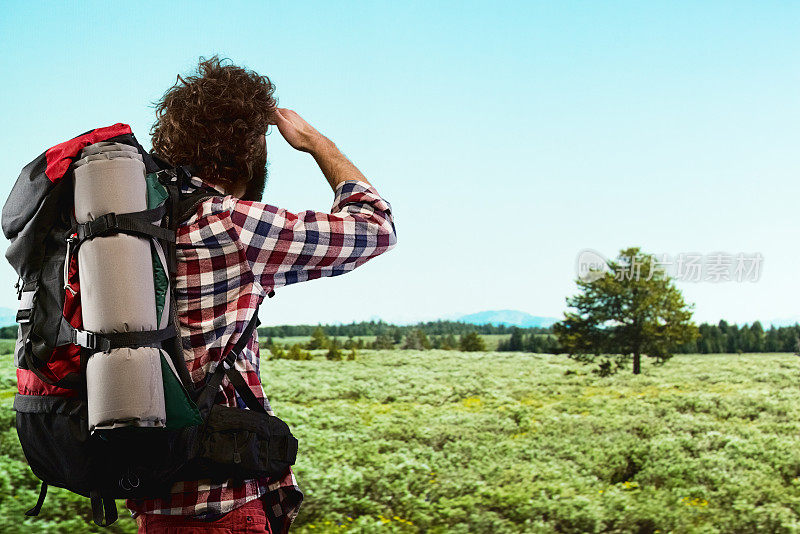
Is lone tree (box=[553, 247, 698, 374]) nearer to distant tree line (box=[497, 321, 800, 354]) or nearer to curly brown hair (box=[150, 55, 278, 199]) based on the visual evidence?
distant tree line (box=[497, 321, 800, 354])

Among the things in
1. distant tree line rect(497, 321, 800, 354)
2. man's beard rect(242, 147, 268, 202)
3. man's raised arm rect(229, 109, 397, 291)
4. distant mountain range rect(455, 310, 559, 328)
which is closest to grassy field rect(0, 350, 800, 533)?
distant tree line rect(497, 321, 800, 354)

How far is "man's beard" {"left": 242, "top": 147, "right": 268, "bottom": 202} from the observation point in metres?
1.02

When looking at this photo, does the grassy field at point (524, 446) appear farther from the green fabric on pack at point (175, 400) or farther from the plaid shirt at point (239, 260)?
the green fabric on pack at point (175, 400)

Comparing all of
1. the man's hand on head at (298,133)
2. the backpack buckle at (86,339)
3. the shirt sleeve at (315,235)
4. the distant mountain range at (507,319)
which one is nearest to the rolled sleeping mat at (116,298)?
the backpack buckle at (86,339)

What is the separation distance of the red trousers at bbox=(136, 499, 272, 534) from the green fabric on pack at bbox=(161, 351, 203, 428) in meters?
0.17

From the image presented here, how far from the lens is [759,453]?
12.5ft

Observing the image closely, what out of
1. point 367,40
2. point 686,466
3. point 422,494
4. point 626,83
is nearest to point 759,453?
point 686,466

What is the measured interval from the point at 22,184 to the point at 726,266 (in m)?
4.32

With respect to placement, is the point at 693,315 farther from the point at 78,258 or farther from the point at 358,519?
the point at 78,258

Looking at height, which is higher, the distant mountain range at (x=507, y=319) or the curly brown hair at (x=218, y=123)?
the curly brown hair at (x=218, y=123)

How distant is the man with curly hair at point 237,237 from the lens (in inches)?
35.0

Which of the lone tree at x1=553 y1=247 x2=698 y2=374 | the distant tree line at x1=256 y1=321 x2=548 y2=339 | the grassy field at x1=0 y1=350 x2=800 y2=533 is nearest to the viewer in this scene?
the grassy field at x1=0 y1=350 x2=800 y2=533

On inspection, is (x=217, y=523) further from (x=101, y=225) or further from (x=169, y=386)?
(x=101, y=225)

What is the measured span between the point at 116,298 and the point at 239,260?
0.16m
